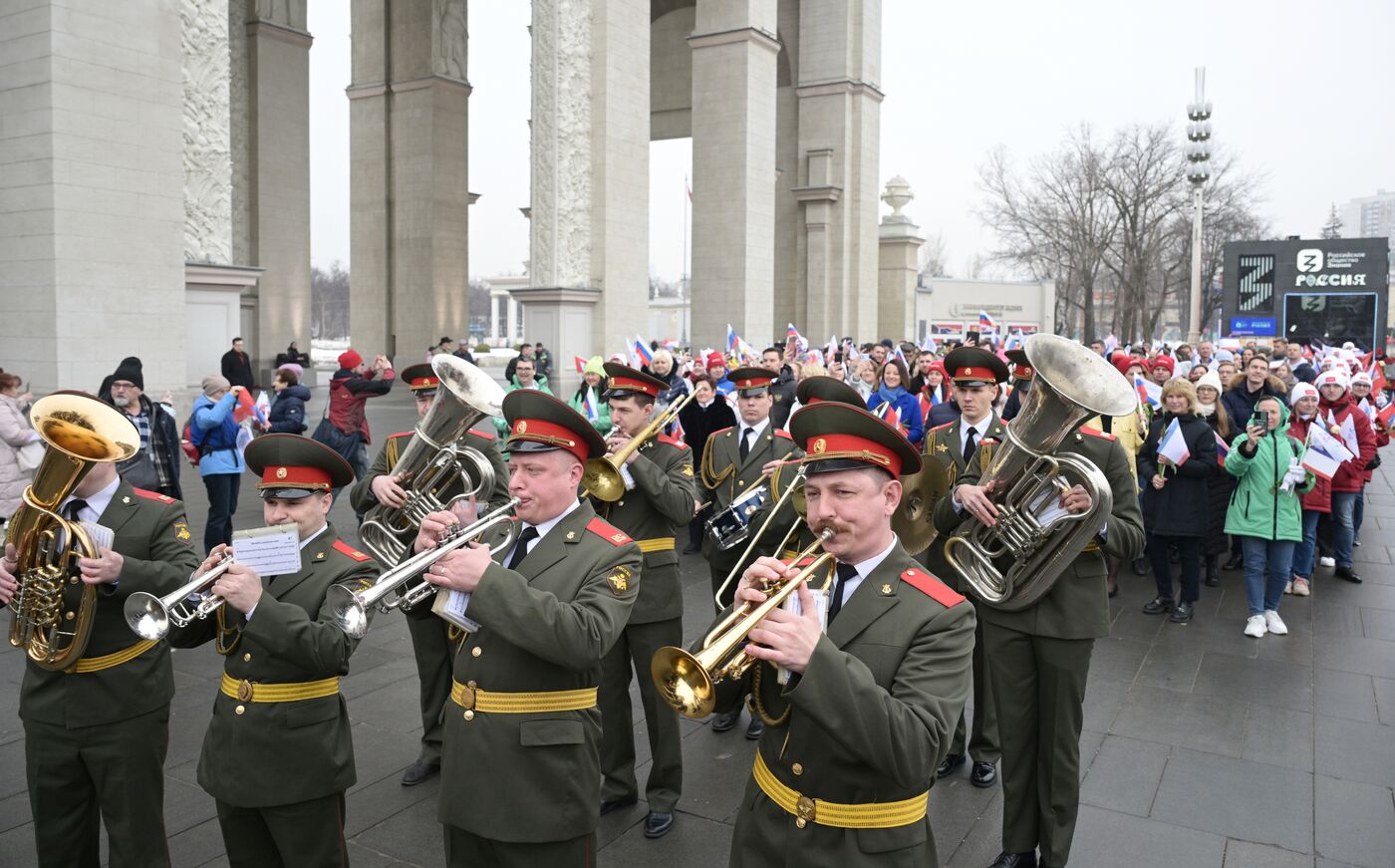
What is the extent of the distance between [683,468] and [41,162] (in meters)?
9.54

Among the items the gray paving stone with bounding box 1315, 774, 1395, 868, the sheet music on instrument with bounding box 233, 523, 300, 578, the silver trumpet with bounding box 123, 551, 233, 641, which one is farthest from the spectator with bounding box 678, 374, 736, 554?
the silver trumpet with bounding box 123, 551, 233, 641

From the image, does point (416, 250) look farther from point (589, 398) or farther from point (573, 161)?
point (589, 398)

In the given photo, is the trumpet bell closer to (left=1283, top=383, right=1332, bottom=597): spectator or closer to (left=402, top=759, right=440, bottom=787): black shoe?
(left=402, top=759, right=440, bottom=787): black shoe

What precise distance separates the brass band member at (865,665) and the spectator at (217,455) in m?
8.27

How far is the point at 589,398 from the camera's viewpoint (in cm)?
1297

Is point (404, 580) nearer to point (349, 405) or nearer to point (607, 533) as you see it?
point (607, 533)

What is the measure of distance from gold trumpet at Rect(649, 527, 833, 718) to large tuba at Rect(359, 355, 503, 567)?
329 centimetres

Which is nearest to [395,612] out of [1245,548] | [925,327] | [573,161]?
[1245,548]

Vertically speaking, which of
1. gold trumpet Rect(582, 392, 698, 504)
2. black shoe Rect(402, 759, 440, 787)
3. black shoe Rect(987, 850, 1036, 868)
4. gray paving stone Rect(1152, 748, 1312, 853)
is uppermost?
gold trumpet Rect(582, 392, 698, 504)

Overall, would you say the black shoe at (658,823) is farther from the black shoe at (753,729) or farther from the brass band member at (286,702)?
the brass band member at (286,702)

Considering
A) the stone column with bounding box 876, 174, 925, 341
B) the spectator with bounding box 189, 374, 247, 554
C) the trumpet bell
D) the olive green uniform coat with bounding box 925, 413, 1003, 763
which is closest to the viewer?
the trumpet bell

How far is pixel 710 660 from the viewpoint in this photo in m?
2.44

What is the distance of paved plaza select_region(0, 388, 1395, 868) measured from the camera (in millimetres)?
5070

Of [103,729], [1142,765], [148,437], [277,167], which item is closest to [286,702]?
[103,729]
